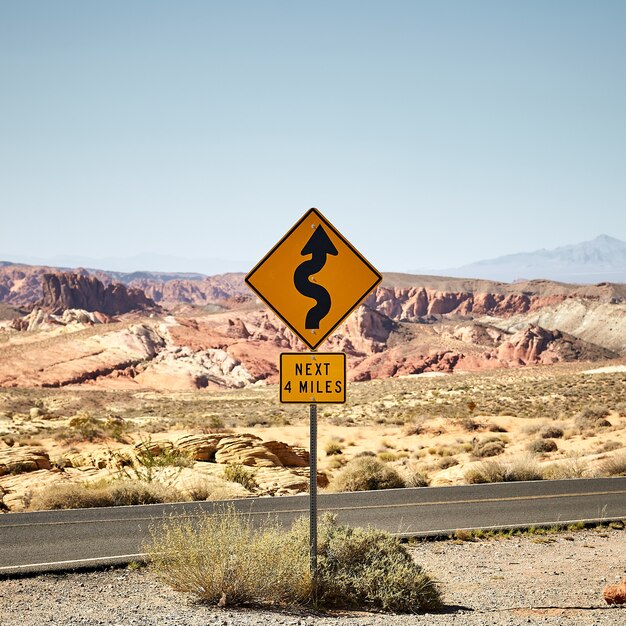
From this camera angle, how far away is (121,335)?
86875 mm

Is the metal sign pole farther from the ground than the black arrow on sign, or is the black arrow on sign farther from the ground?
the black arrow on sign

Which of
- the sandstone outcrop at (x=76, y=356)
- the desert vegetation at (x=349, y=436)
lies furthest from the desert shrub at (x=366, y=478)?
the sandstone outcrop at (x=76, y=356)

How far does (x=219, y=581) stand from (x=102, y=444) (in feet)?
78.1

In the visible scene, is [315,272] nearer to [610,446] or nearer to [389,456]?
[389,456]

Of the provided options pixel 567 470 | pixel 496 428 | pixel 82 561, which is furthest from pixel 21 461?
pixel 496 428

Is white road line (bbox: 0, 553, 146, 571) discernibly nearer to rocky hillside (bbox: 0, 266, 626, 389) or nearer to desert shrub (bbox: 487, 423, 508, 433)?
desert shrub (bbox: 487, 423, 508, 433)

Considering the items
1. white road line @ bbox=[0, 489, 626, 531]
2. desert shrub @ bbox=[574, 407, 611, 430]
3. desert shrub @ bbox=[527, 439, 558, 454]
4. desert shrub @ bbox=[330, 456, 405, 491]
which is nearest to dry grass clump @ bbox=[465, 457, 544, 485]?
desert shrub @ bbox=[330, 456, 405, 491]

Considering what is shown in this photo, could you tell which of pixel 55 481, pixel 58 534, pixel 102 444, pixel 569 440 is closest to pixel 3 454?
pixel 55 481

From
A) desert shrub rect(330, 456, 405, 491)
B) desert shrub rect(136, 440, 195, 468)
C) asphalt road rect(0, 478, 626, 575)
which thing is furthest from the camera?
desert shrub rect(136, 440, 195, 468)

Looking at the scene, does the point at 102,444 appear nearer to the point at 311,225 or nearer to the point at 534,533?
the point at 534,533

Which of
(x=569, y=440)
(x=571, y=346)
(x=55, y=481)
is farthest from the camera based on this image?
(x=571, y=346)

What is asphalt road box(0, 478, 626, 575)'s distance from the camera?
10070 mm

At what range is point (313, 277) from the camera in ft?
22.8

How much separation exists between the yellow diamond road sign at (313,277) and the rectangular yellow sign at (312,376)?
0.65 feet
